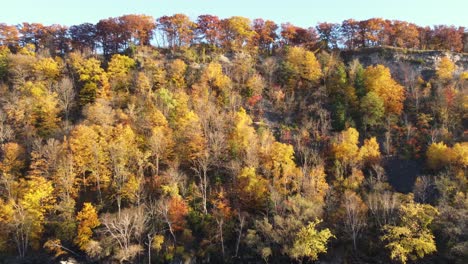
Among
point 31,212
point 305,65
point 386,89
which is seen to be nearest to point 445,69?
point 386,89

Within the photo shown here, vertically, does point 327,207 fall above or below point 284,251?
above

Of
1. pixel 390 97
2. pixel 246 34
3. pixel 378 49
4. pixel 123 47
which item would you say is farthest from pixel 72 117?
pixel 378 49

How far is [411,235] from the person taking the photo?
126 ft

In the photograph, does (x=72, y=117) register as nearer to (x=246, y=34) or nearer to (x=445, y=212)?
(x=246, y=34)

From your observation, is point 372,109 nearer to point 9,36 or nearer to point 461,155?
point 461,155

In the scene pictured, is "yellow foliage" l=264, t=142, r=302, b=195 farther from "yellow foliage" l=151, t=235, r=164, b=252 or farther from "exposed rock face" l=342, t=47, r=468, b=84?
"exposed rock face" l=342, t=47, r=468, b=84

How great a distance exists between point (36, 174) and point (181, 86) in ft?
98.5

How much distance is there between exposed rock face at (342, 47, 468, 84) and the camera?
7238cm

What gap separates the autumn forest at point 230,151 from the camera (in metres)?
41.4

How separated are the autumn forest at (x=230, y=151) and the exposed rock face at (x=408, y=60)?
66cm

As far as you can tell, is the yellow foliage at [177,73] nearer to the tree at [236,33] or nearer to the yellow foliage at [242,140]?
the tree at [236,33]

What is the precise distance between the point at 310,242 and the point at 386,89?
36.5 metres

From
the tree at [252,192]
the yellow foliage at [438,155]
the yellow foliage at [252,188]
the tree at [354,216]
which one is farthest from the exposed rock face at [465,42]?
the tree at [252,192]

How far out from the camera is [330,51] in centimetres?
8369
